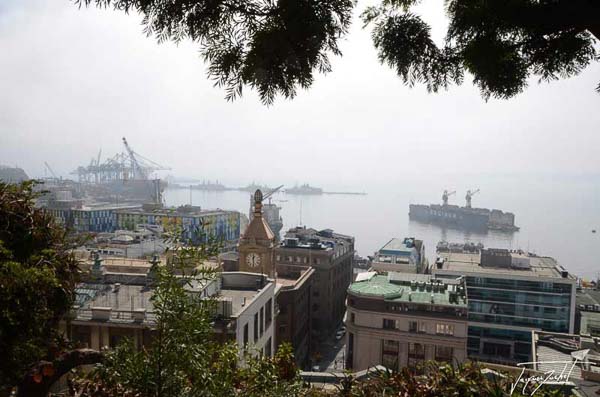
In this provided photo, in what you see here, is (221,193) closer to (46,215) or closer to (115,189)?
(115,189)

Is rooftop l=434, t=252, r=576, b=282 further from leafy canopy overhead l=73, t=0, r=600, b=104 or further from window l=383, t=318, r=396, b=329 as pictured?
leafy canopy overhead l=73, t=0, r=600, b=104

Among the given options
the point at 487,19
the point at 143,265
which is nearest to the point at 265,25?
the point at 487,19

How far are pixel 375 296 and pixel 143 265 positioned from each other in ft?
28.1

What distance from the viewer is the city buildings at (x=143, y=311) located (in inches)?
→ 335

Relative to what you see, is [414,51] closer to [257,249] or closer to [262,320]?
[262,320]

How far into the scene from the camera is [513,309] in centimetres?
2398

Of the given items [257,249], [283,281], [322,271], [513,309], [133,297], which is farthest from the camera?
[322,271]

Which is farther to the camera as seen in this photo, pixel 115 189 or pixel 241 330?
pixel 115 189

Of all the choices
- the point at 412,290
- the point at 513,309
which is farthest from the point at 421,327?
the point at 513,309

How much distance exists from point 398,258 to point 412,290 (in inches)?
370

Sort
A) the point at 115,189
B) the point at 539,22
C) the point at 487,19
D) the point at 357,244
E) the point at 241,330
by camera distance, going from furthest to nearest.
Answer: the point at 115,189 < the point at 357,244 < the point at 241,330 < the point at 487,19 < the point at 539,22

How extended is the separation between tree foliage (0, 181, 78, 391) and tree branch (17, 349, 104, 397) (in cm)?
5

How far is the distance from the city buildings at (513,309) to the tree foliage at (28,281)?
77.6 ft

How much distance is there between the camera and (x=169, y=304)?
243 cm
